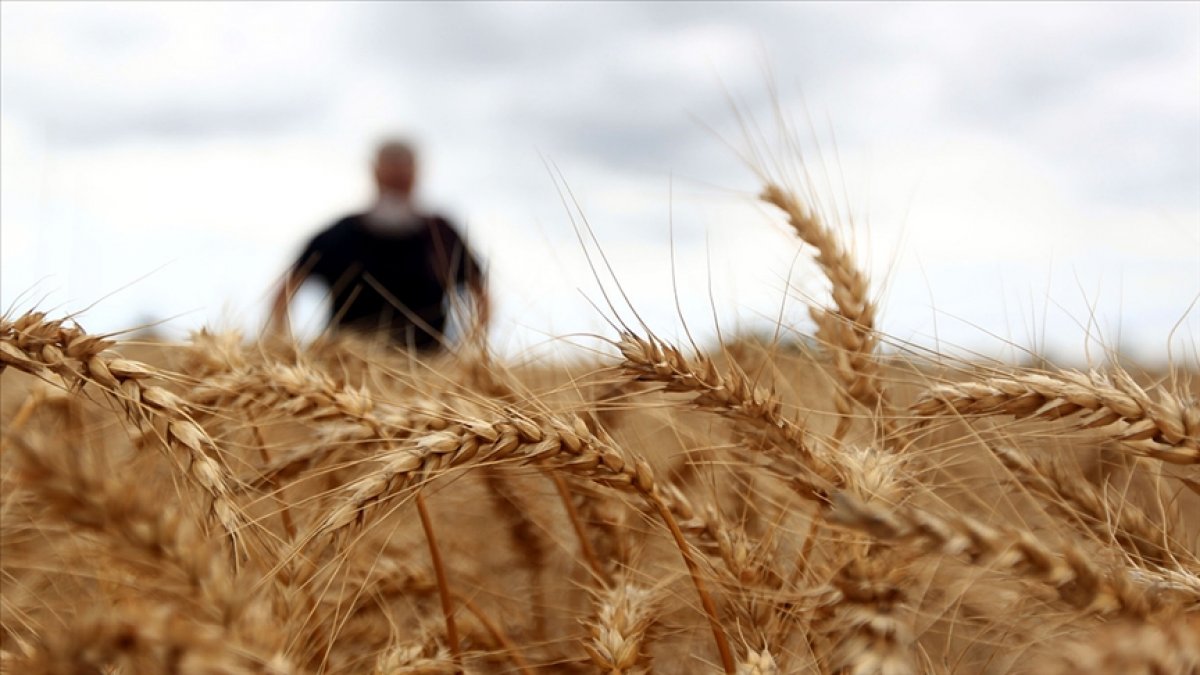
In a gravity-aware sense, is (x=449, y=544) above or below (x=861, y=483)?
below

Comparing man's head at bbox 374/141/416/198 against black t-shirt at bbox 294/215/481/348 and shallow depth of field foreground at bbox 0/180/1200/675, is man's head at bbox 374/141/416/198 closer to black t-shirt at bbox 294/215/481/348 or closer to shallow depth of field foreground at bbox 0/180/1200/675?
black t-shirt at bbox 294/215/481/348

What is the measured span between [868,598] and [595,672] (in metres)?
0.59

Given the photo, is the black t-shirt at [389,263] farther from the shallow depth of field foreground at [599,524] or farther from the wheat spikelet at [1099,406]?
the wheat spikelet at [1099,406]

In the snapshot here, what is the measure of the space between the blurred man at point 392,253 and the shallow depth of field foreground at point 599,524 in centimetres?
293

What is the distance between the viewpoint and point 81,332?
1.31 meters

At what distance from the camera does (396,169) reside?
5.30m

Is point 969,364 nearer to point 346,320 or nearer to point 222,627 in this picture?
point 222,627

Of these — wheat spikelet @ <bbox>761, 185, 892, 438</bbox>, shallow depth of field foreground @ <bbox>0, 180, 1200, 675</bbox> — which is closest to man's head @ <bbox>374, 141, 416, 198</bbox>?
shallow depth of field foreground @ <bbox>0, 180, 1200, 675</bbox>

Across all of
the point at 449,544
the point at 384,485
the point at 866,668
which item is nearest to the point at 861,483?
the point at 866,668

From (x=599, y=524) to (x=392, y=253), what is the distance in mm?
3623

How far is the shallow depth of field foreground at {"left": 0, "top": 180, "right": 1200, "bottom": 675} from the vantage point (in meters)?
0.84

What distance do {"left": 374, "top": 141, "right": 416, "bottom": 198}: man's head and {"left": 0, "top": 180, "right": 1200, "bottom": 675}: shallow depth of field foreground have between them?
3.20 meters

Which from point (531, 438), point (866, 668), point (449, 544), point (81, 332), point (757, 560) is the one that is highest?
point (81, 332)

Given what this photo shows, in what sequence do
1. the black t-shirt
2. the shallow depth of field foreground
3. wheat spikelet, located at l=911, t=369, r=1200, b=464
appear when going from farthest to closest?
the black t-shirt, wheat spikelet, located at l=911, t=369, r=1200, b=464, the shallow depth of field foreground
